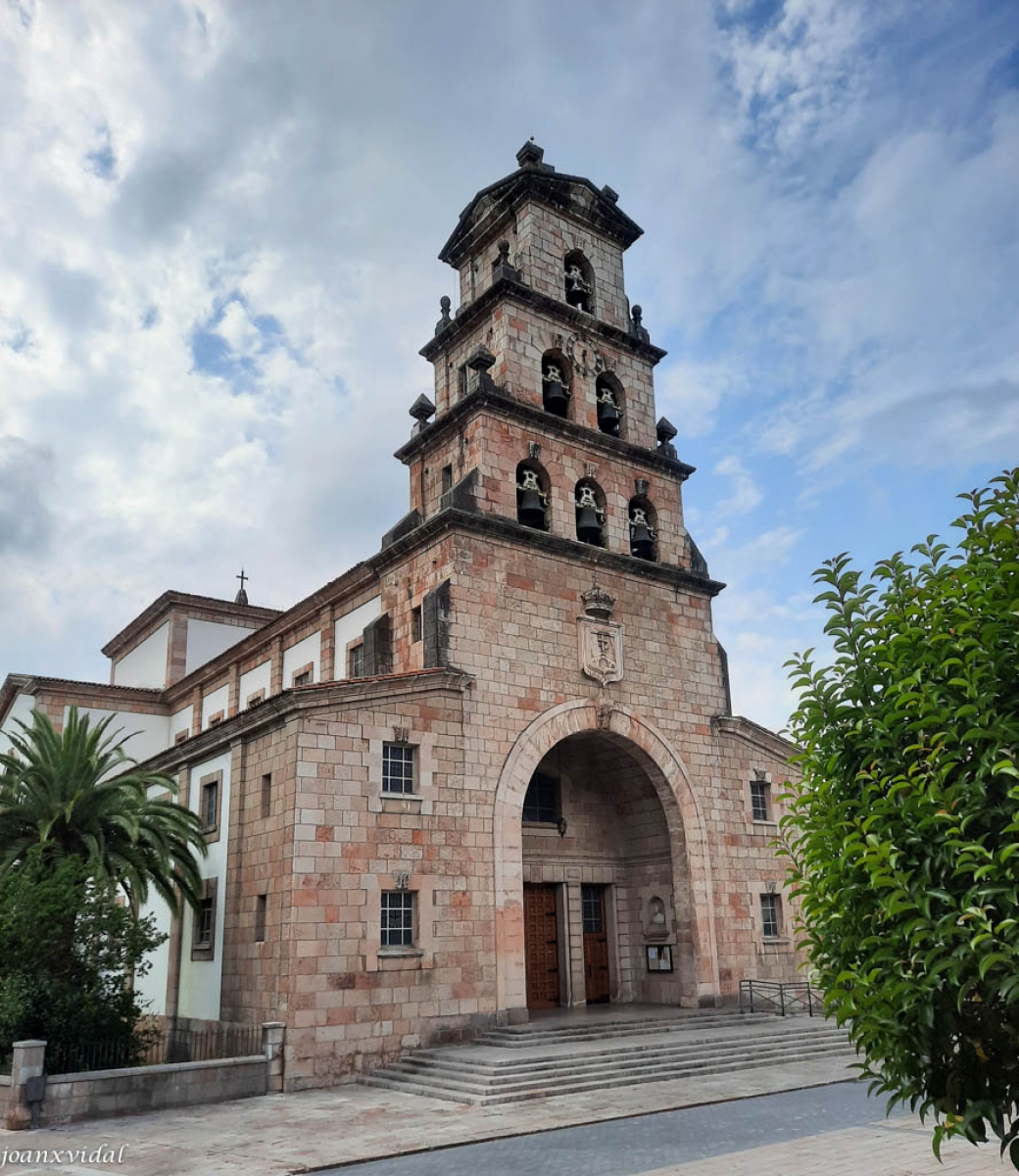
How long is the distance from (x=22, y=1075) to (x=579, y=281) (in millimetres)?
22311

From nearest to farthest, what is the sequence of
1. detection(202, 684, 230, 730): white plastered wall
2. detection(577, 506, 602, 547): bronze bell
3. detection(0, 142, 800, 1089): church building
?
detection(0, 142, 800, 1089): church building, detection(577, 506, 602, 547): bronze bell, detection(202, 684, 230, 730): white plastered wall

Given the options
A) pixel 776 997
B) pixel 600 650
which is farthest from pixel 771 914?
pixel 600 650

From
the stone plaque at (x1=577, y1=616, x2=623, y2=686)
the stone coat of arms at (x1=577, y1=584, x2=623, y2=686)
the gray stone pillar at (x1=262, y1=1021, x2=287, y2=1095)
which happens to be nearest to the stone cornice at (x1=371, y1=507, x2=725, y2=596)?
the stone coat of arms at (x1=577, y1=584, x2=623, y2=686)

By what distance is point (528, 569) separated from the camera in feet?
77.5

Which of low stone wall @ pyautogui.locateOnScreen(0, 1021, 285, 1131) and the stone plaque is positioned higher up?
the stone plaque

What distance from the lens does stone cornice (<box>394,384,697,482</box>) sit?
79.8 feet

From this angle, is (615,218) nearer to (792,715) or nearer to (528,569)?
(528,569)

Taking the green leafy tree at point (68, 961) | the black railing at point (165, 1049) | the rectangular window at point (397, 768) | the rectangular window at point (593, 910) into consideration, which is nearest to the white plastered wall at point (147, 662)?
the black railing at point (165, 1049)

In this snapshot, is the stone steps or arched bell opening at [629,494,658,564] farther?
arched bell opening at [629,494,658,564]

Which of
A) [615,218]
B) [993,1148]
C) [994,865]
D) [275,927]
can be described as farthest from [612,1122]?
[615,218]

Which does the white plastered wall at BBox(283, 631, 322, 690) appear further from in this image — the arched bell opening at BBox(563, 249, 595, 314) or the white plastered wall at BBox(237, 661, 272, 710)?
the arched bell opening at BBox(563, 249, 595, 314)

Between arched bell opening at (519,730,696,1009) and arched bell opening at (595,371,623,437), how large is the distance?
332 inches

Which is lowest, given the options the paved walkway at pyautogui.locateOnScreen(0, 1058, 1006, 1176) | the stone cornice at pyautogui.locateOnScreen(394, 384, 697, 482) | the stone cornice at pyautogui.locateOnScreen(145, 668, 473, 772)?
the paved walkway at pyautogui.locateOnScreen(0, 1058, 1006, 1176)

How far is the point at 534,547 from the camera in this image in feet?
78.2
